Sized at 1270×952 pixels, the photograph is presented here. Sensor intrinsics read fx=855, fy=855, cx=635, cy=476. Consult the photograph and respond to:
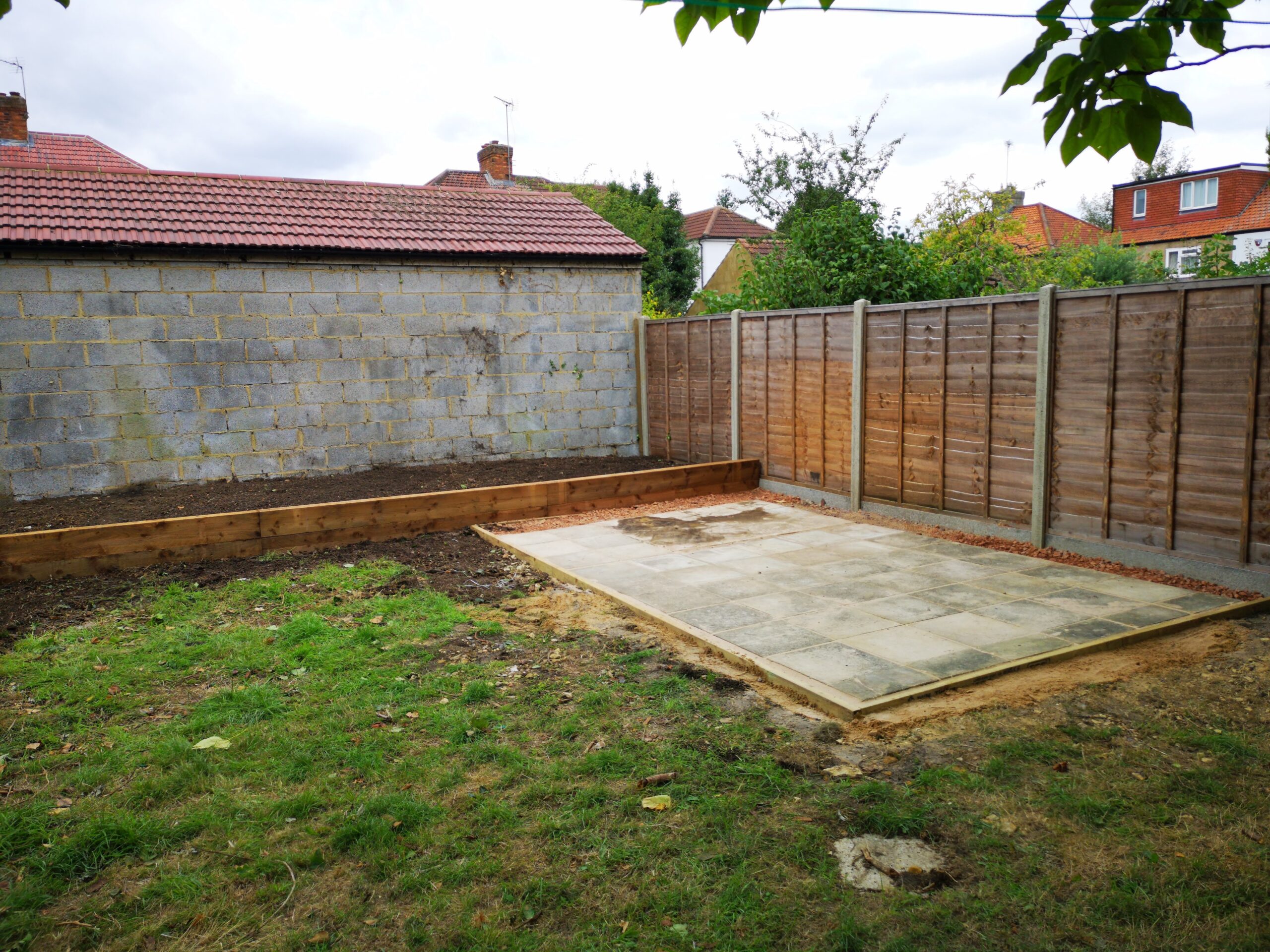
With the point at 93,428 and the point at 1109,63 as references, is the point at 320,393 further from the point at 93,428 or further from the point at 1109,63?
the point at 1109,63

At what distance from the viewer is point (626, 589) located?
654cm

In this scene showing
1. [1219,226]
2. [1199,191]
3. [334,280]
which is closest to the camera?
[334,280]

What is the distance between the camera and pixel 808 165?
21.8 m

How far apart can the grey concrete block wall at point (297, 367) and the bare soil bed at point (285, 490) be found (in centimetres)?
28

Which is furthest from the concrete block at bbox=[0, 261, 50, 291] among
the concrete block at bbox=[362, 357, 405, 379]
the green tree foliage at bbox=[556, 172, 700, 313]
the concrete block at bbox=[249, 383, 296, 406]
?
the green tree foliage at bbox=[556, 172, 700, 313]

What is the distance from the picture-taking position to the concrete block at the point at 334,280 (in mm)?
10906

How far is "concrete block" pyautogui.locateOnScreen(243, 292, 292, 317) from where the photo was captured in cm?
1057

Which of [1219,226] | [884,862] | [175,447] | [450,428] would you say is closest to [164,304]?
[175,447]

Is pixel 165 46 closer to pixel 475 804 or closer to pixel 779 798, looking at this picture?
pixel 475 804

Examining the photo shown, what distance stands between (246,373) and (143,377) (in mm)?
1111

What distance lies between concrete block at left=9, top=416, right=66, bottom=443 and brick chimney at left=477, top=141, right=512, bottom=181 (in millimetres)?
12299

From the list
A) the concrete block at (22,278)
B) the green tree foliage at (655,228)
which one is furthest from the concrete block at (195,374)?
the green tree foliage at (655,228)

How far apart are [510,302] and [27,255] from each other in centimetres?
562

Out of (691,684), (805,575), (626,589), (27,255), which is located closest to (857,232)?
(805,575)
